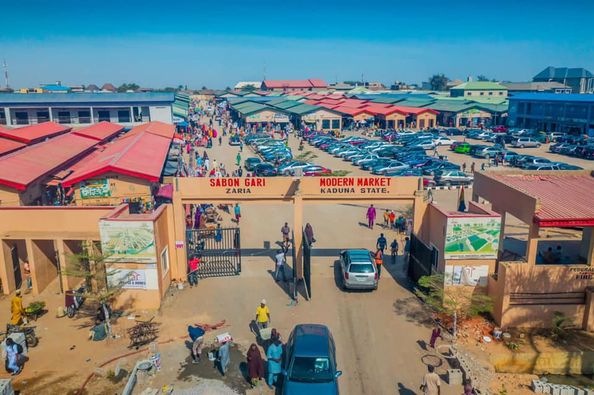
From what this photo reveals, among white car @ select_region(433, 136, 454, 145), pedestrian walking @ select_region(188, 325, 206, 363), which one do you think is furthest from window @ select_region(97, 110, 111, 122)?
pedestrian walking @ select_region(188, 325, 206, 363)

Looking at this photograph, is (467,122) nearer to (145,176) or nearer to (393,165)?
(393,165)

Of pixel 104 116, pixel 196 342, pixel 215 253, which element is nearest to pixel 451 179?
pixel 215 253

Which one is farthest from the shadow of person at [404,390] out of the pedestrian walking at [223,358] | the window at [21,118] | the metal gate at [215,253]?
the window at [21,118]

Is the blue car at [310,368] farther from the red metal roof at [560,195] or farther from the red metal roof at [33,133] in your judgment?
the red metal roof at [33,133]

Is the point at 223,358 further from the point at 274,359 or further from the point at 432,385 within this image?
the point at 432,385

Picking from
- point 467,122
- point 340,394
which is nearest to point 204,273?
point 340,394

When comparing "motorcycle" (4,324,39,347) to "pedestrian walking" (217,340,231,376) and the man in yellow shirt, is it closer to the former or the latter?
"pedestrian walking" (217,340,231,376)
